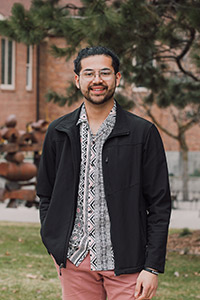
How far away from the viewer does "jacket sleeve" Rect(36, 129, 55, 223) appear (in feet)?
8.63

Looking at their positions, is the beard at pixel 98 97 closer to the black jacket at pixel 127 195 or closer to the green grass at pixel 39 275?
the black jacket at pixel 127 195

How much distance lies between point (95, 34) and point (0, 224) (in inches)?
230

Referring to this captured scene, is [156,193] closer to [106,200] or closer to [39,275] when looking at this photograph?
[106,200]

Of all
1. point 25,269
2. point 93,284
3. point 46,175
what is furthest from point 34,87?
point 93,284

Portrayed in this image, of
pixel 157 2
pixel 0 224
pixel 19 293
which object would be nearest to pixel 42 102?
pixel 0 224

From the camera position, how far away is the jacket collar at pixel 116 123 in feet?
8.14

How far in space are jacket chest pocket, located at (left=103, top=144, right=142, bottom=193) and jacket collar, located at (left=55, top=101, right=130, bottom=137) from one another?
9 cm

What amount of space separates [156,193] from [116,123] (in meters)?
0.38

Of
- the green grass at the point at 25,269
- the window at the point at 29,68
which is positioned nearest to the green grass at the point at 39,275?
the green grass at the point at 25,269

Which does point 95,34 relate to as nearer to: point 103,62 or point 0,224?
point 103,62

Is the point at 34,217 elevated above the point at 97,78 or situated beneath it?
situated beneath

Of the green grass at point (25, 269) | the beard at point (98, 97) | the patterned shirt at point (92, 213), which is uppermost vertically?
the beard at point (98, 97)

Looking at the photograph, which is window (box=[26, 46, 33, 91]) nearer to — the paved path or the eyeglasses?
the paved path

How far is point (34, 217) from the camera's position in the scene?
11938 mm
